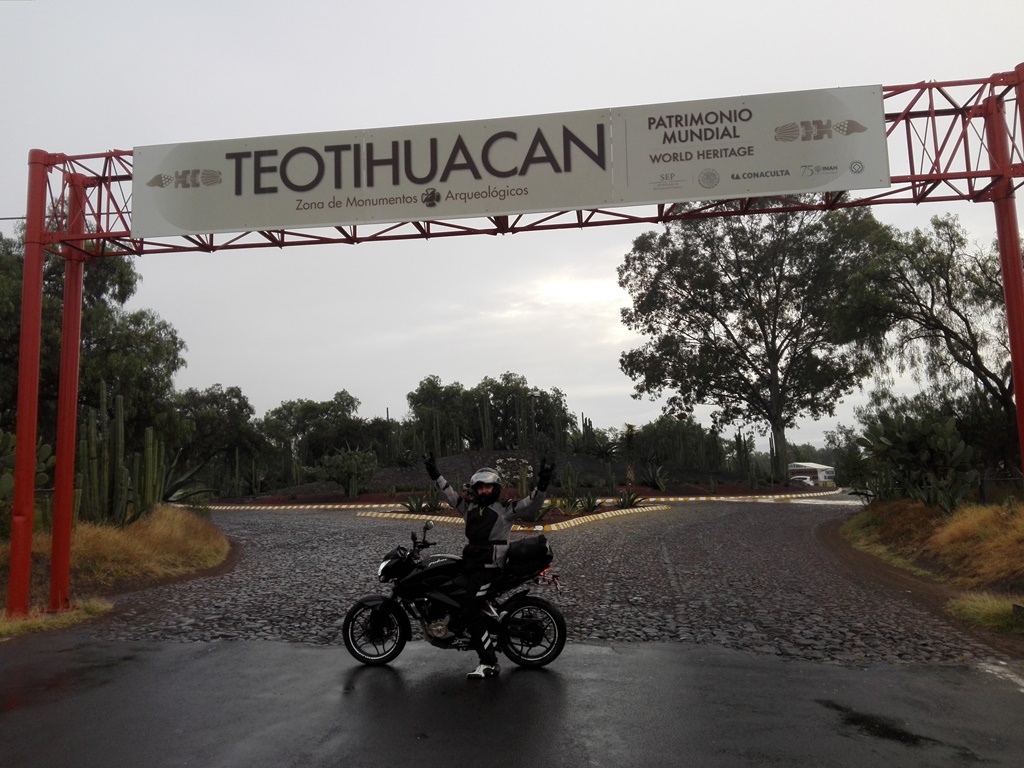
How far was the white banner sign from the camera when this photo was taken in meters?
9.12

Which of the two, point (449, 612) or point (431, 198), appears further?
point (431, 198)

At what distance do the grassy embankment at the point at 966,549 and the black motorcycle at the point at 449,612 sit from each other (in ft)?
15.5

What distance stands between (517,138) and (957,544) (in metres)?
9.03

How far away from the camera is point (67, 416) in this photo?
31.5 feet

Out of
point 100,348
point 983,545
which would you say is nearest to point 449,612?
point 983,545

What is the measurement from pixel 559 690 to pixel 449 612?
119 centimetres

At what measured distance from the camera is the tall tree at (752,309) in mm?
40312

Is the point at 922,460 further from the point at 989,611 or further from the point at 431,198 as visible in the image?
the point at 431,198

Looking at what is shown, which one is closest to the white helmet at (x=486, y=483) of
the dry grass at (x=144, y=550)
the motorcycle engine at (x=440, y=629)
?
the motorcycle engine at (x=440, y=629)

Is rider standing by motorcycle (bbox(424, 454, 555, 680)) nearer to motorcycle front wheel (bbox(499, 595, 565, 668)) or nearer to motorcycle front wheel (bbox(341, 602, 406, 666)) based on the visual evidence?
motorcycle front wheel (bbox(499, 595, 565, 668))

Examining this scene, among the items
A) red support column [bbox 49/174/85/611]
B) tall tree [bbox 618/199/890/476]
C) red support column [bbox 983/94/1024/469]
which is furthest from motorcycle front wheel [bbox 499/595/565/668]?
tall tree [bbox 618/199/890/476]

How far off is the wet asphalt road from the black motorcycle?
20 cm

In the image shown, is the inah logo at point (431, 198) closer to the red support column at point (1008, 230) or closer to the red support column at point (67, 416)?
the red support column at point (67, 416)

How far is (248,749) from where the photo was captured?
15.3 ft
